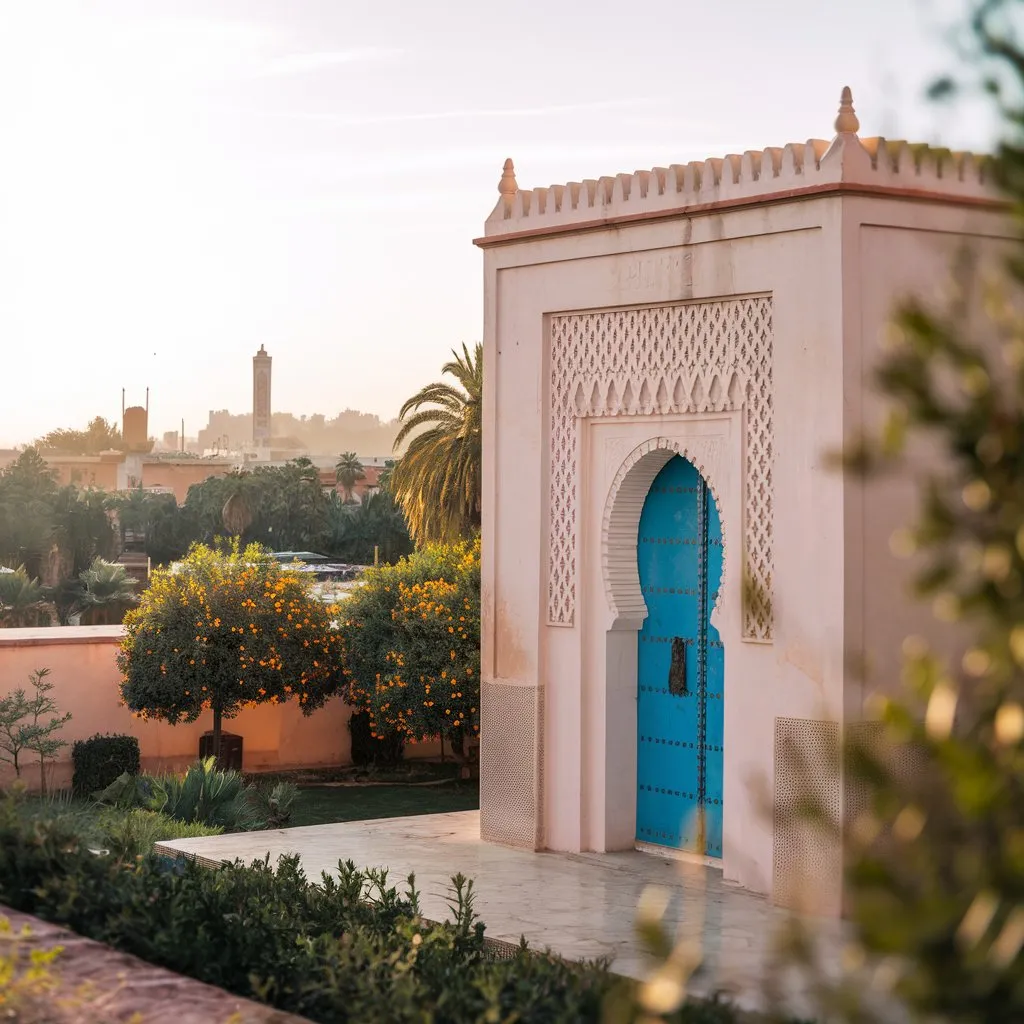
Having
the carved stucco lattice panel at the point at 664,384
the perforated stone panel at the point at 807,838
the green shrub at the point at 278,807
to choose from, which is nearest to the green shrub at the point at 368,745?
the green shrub at the point at 278,807

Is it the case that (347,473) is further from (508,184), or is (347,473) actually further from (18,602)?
(508,184)

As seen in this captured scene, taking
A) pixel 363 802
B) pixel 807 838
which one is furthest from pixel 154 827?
pixel 807 838

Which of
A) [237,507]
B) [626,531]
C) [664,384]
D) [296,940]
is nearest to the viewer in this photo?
[296,940]

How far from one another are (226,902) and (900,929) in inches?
168

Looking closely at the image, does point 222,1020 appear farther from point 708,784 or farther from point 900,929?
point 708,784

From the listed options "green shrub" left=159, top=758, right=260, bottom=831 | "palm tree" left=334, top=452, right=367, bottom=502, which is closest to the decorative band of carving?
"green shrub" left=159, top=758, right=260, bottom=831

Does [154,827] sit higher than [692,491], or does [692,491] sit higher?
[692,491]

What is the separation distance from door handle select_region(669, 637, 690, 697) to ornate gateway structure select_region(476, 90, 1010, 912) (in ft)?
0.05

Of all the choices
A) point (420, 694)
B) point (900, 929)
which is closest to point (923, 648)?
point (900, 929)

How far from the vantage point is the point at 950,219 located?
23.8ft

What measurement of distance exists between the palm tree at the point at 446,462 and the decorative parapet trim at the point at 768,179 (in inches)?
381

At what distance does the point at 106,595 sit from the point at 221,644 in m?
17.2

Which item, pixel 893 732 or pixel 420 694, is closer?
pixel 893 732

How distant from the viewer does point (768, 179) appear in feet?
24.0
